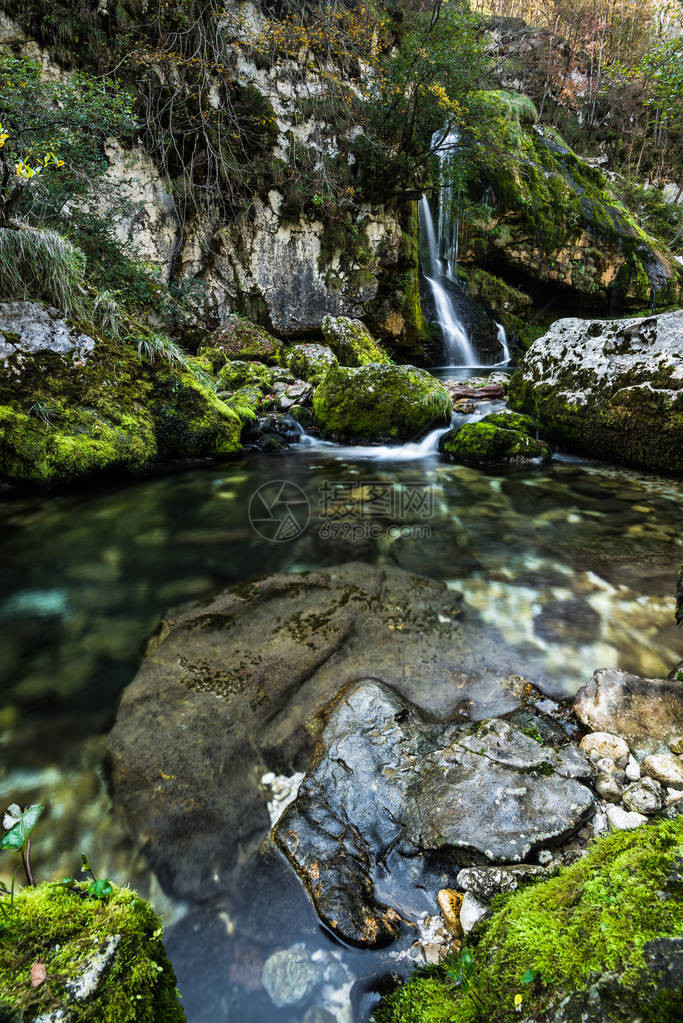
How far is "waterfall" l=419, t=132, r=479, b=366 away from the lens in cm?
1402

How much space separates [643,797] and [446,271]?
16.4 meters

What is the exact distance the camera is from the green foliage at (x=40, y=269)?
5305 millimetres

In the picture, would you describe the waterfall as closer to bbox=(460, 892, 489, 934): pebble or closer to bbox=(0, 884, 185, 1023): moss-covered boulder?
bbox=(460, 892, 489, 934): pebble

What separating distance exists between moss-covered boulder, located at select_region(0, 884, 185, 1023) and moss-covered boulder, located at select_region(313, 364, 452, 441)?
705 centimetres

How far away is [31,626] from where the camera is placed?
325cm

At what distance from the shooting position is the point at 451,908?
4.72ft

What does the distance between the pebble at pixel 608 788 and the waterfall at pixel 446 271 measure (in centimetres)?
1356

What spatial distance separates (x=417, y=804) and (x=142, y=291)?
994cm

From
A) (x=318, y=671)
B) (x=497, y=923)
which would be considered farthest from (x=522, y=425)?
(x=497, y=923)

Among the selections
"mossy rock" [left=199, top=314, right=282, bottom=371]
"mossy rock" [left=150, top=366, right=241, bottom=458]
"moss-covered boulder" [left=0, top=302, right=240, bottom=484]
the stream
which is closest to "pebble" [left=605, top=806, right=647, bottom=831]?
the stream

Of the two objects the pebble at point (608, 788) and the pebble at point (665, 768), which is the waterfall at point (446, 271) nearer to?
the pebble at point (665, 768)

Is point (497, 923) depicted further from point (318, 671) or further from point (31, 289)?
point (31, 289)

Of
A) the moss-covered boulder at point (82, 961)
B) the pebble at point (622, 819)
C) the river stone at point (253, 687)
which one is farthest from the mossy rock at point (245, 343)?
the moss-covered boulder at point (82, 961)

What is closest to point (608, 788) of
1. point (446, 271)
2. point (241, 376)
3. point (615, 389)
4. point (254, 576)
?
point (254, 576)
